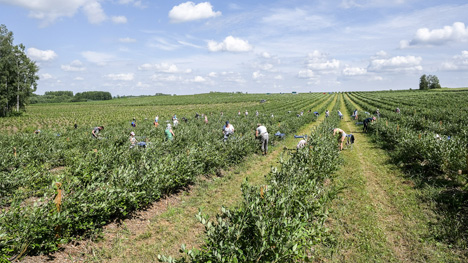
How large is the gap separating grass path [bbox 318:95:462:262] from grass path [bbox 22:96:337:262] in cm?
310

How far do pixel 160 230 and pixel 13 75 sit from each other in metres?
56.0

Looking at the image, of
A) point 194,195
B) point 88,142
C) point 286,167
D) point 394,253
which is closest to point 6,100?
point 88,142

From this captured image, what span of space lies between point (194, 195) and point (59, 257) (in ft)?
14.5

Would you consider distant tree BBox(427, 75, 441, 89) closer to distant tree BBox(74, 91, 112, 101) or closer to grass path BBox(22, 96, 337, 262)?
grass path BBox(22, 96, 337, 262)

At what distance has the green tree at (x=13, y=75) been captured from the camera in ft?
143

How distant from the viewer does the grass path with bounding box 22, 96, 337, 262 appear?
5.48 m

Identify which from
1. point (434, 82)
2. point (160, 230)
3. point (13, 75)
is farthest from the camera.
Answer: point (434, 82)

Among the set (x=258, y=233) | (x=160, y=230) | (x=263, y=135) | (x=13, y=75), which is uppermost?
(x=13, y=75)

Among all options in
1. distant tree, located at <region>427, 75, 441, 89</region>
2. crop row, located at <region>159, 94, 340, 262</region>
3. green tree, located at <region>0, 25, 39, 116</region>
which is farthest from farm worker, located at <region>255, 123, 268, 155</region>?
distant tree, located at <region>427, 75, 441, 89</region>

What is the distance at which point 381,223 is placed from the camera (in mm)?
6820

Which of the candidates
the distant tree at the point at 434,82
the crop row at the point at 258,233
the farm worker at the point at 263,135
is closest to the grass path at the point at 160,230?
the crop row at the point at 258,233

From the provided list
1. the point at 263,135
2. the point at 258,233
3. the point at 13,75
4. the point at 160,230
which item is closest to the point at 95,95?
the point at 13,75

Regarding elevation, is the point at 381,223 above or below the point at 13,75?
below

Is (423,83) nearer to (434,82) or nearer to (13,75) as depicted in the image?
(434,82)
